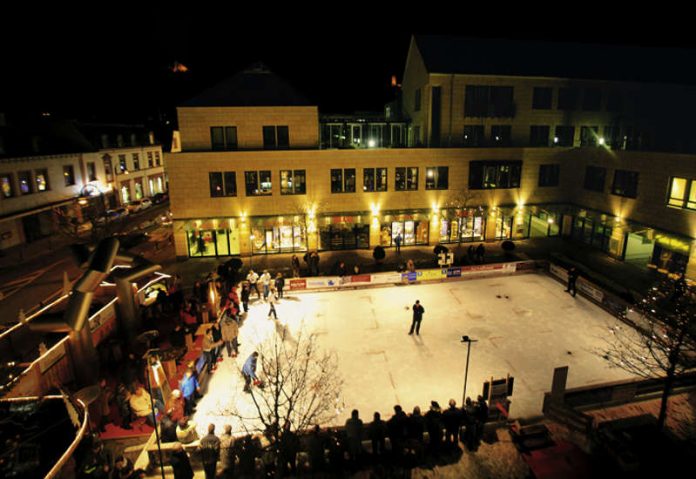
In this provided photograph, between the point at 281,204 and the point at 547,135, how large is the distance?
76.8 feet

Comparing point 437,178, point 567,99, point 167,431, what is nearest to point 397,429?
point 167,431

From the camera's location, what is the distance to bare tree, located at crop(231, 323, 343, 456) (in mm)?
12577

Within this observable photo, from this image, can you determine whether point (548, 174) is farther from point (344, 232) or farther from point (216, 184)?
point (216, 184)

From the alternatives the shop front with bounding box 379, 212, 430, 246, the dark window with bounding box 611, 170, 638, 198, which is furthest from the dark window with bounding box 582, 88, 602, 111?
the shop front with bounding box 379, 212, 430, 246

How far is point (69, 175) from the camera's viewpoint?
37.9 meters

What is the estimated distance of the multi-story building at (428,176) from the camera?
93.8 feet

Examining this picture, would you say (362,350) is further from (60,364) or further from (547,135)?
(547,135)

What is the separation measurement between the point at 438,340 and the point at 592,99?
2843 cm

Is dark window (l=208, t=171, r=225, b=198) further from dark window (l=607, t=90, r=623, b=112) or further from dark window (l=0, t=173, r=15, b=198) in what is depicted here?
dark window (l=607, t=90, r=623, b=112)

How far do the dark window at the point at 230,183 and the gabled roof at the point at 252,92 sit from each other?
5.11 metres

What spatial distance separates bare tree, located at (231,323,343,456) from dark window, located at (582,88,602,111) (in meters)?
31.3

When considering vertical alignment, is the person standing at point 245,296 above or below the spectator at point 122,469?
above

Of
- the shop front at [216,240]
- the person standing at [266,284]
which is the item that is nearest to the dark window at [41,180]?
the shop front at [216,240]

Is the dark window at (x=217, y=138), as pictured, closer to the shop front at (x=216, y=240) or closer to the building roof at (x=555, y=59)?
the shop front at (x=216, y=240)
